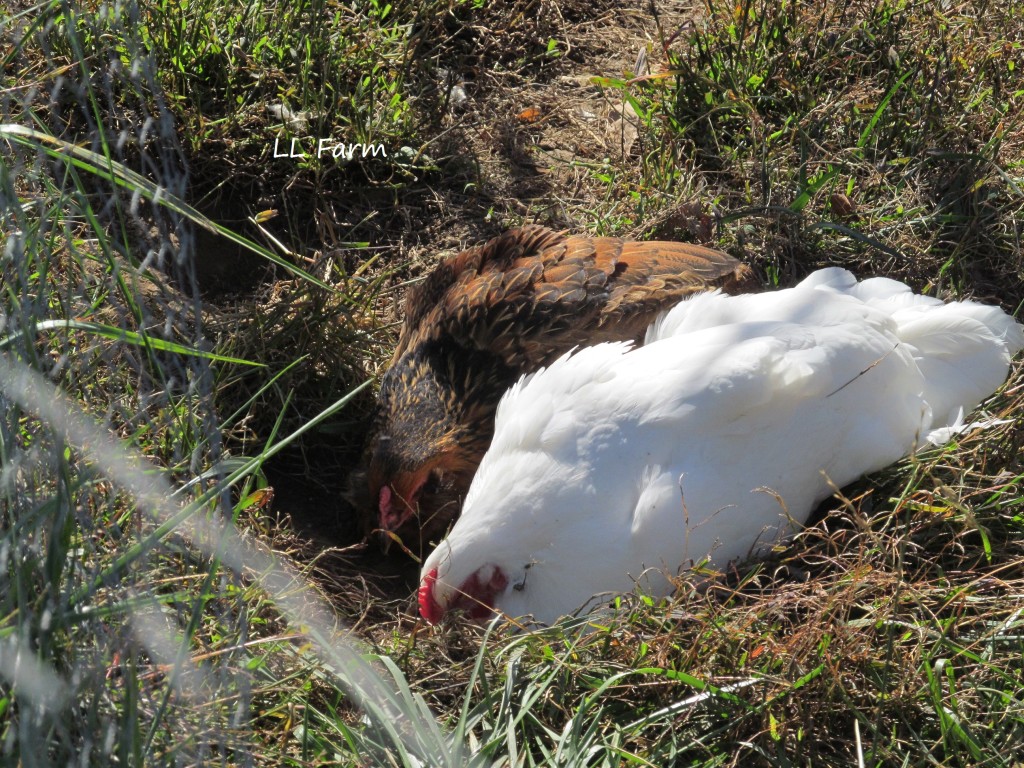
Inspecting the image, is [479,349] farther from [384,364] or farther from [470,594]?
[470,594]

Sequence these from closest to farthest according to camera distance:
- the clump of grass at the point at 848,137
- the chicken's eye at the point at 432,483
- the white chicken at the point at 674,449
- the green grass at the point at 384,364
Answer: the green grass at the point at 384,364
the white chicken at the point at 674,449
the chicken's eye at the point at 432,483
the clump of grass at the point at 848,137

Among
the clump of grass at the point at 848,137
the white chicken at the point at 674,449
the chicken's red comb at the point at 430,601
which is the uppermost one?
the clump of grass at the point at 848,137

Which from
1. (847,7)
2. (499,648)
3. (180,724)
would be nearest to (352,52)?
(847,7)

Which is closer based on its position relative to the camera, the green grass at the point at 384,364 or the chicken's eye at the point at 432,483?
the green grass at the point at 384,364

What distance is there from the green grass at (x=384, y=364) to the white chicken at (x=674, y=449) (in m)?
0.12

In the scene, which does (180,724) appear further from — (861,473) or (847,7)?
(847,7)

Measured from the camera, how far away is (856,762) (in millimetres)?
2107

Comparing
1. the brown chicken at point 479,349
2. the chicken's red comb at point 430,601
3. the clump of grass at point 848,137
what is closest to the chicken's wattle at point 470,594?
the chicken's red comb at point 430,601

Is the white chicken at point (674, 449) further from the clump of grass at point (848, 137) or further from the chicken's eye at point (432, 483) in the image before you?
the clump of grass at point (848, 137)

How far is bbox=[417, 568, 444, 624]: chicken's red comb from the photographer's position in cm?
252

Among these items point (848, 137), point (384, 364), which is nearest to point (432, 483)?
point (384, 364)

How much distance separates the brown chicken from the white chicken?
0.65 ft

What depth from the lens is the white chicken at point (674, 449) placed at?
8.11ft

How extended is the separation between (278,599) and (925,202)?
102 inches
